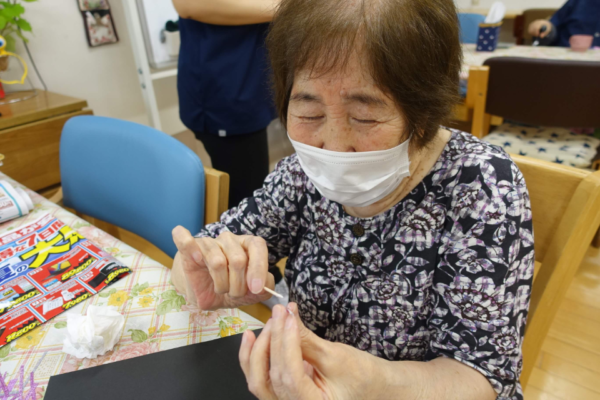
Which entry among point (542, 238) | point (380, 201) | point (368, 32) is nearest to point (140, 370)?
point (380, 201)

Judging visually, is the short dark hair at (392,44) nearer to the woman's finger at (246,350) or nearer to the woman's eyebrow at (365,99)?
the woman's eyebrow at (365,99)

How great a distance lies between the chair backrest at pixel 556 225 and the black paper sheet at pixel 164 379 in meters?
0.61

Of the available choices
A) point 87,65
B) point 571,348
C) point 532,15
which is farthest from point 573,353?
point 532,15

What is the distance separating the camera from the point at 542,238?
79 centimetres

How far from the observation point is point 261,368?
20.3 inches

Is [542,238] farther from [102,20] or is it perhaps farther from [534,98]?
[102,20]

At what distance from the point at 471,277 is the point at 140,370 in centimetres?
55

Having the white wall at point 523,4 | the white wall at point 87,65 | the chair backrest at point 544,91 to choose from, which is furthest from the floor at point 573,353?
the white wall at point 523,4

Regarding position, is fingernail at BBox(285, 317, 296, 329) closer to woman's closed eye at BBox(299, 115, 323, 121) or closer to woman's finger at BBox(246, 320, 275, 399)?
woman's finger at BBox(246, 320, 275, 399)

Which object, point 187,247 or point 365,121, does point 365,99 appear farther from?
point 187,247

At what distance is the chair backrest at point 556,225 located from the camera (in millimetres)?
692

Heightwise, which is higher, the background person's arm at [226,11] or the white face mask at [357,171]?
the background person's arm at [226,11]

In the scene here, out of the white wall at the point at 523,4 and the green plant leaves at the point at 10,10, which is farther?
the white wall at the point at 523,4

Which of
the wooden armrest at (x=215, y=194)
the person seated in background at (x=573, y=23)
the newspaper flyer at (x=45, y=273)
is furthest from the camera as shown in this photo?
the person seated in background at (x=573, y=23)
